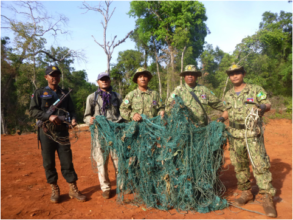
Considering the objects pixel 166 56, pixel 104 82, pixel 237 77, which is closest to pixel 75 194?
pixel 104 82

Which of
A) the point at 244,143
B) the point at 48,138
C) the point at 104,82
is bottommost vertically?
the point at 244,143

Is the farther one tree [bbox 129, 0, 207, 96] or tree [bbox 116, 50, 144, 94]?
tree [bbox 116, 50, 144, 94]

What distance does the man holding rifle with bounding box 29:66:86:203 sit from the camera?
11.2ft

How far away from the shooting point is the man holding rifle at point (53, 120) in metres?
3.43

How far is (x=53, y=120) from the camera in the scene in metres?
3.33

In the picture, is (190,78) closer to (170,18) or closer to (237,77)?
(237,77)

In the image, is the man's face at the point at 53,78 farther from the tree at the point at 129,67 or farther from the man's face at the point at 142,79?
the tree at the point at 129,67

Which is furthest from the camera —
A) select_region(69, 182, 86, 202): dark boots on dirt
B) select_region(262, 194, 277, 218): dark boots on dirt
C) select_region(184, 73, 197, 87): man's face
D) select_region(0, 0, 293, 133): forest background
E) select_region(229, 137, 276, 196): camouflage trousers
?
select_region(0, 0, 293, 133): forest background

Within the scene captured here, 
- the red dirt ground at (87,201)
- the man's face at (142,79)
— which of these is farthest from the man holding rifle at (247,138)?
the man's face at (142,79)

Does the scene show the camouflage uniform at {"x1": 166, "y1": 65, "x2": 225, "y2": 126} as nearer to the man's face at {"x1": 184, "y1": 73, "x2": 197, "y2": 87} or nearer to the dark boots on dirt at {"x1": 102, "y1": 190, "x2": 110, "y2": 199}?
the man's face at {"x1": 184, "y1": 73, "x2": 197, "y2": 87}

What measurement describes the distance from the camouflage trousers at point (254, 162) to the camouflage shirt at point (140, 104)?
4.86 feet

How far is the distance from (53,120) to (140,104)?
153cm

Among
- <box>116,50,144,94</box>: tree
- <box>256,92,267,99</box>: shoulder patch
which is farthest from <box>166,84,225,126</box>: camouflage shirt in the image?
<box>116,50,144,94</box>: tree

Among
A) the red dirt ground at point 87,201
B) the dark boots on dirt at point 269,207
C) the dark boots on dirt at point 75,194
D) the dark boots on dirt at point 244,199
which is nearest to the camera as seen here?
the dark boots on dirt at point 269,207
